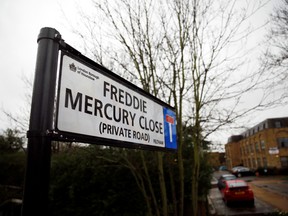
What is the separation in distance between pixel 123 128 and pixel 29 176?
0.65m

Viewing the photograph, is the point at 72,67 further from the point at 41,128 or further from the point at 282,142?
the point at 282,142

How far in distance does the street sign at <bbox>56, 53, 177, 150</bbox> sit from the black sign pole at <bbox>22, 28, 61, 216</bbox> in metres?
0.06

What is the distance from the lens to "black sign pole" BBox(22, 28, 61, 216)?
0.79m

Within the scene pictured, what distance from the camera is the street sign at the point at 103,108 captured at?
0.99 metres

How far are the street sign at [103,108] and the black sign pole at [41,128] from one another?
6cm

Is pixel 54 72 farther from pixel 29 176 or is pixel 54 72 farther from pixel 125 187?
pixel 125 187

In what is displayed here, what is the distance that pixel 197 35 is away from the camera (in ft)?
12.3

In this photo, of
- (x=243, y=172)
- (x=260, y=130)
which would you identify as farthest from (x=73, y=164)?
(x=260, y=130)

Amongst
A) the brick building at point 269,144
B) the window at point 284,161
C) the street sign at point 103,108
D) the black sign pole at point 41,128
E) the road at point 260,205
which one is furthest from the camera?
the brick building at point 269,144

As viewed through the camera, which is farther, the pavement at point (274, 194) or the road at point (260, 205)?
the pavement at point (274, 194)

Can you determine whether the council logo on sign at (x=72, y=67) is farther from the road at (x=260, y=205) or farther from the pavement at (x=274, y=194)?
the pavement at (x=274, y=194)

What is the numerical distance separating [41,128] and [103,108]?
425 mm

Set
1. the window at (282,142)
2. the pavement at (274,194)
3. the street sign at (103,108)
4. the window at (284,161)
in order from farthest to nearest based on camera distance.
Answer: the window at (282,142) < the window at (284,161) < the pavement at (274,194) < the street sign at (103,108)

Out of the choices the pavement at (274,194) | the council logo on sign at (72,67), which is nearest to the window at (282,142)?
the pavement at (274,194)
